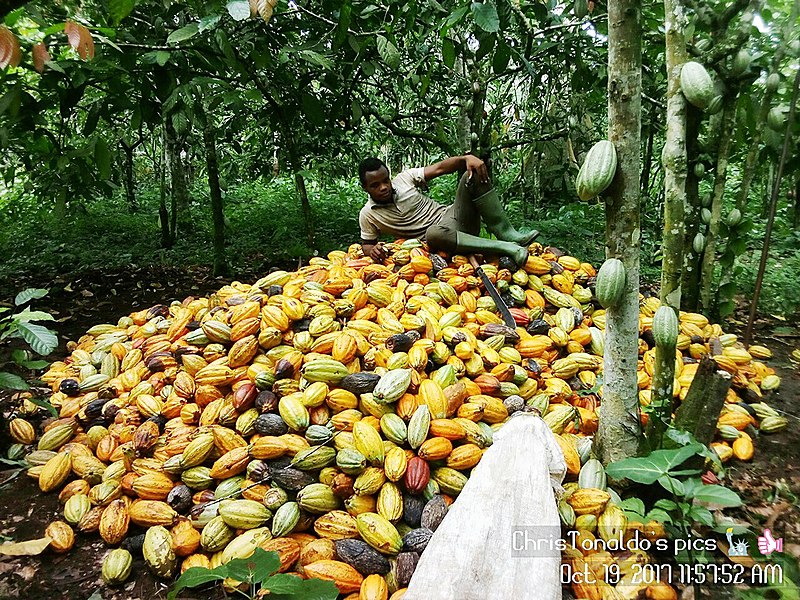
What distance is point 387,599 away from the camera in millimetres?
1303

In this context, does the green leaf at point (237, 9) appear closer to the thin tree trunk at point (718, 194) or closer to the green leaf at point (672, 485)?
the green leaf at point (672, 485)

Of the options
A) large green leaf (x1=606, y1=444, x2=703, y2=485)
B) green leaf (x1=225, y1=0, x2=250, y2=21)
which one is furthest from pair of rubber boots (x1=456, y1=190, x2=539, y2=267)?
green leaf (x1=225, y1=0, x2=250, y2=21)

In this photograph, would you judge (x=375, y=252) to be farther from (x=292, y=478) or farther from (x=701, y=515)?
(x=701, y=515)

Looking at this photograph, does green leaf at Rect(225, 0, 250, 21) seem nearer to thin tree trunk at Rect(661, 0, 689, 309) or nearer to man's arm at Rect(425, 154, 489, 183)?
thin tree trunk at Rect(661, 0, 689, 309)

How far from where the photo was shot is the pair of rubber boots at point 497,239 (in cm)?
267

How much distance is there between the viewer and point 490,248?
106 inches

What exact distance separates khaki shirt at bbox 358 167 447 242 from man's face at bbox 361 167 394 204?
3.0 inches

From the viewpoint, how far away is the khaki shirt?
3.18m

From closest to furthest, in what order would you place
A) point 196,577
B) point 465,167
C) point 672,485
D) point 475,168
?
point 196,577
point 672,485
point 475,168
point 465,167

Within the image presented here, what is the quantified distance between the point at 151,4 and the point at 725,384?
9.81ft

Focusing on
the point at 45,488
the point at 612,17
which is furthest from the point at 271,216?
the point at 612,17

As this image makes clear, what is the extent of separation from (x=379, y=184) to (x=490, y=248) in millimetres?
850

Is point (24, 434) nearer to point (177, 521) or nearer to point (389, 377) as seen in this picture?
point (177, 521)

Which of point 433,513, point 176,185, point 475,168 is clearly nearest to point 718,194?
point 475,168
